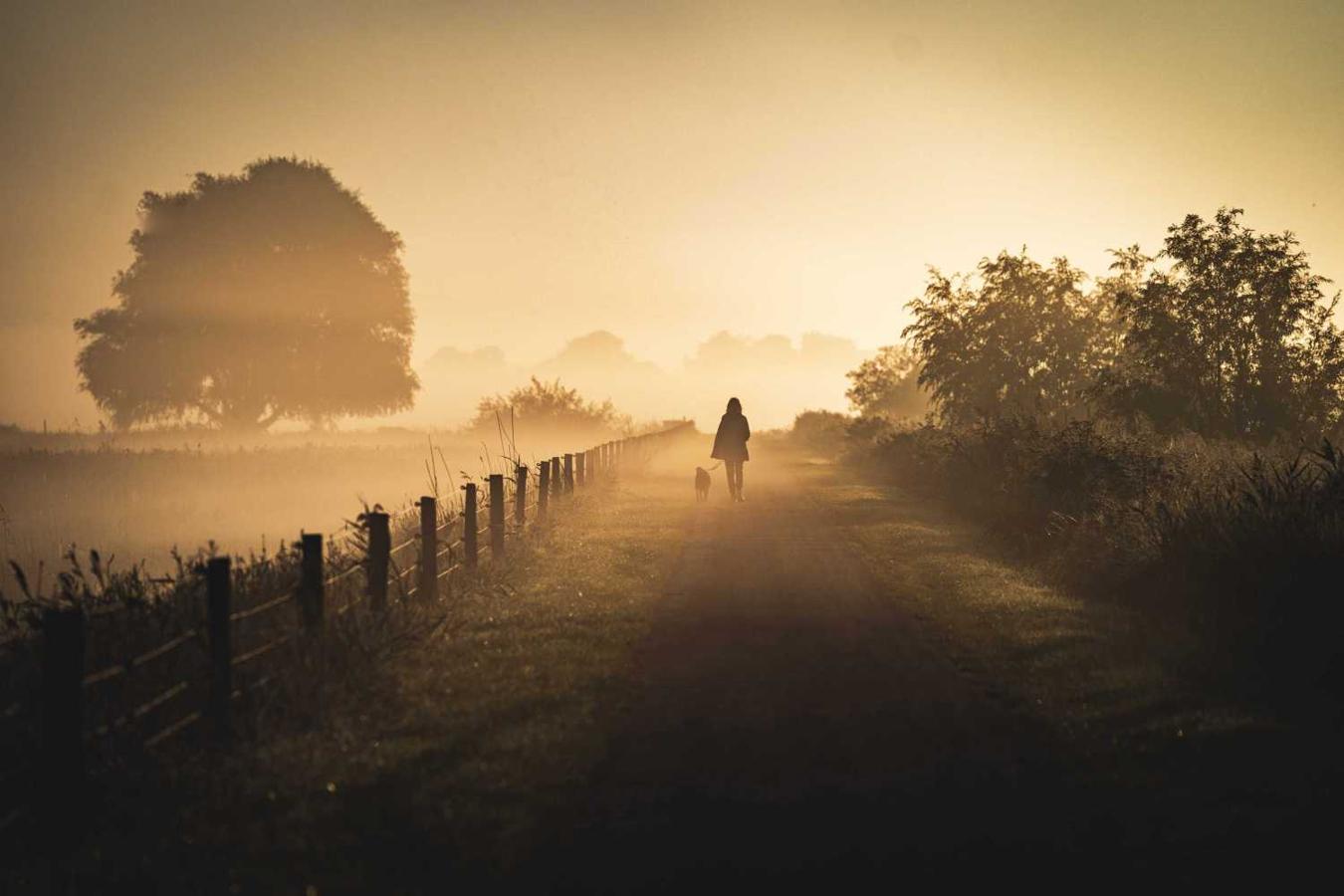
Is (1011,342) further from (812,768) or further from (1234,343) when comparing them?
(812,768)

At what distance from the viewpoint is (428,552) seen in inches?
432

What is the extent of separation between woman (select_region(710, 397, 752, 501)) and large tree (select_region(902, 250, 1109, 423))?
54.6 ft

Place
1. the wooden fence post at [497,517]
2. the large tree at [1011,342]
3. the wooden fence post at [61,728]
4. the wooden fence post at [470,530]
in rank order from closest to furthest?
the wooden fence post at [61,728], the wooden fence post at [470,530], the wooden fence post at [497,517], the large tree at [1011,342]

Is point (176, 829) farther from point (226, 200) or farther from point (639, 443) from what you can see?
point (226, 200)

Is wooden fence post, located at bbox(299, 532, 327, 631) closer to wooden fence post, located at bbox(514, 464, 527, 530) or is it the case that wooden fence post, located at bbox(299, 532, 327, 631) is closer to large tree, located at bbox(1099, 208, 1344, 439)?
wooden fence post, located at bbox(514, 464, 527, 530)

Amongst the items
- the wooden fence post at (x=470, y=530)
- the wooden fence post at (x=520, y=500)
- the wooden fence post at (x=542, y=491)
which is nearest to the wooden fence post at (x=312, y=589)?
the wooden fence post at (x=470, y=530)

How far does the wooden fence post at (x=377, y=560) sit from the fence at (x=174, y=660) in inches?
0.4

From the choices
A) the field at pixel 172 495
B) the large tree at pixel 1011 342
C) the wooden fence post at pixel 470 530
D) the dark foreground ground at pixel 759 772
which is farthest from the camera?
the large tree at pixel 1011 342

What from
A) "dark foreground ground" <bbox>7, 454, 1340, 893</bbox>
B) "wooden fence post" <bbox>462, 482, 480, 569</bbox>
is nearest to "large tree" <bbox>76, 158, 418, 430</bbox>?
"wooden fence post" <bbox>462, 482, 480, 569</bbox>

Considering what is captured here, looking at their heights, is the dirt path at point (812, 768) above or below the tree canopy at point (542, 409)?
below

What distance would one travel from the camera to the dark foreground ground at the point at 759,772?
4.58 metres

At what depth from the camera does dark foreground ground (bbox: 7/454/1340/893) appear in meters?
4.58

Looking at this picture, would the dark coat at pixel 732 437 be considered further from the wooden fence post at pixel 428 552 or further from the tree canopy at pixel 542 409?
the tree canopy at pixel 542 409

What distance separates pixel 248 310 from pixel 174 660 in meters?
36.9
